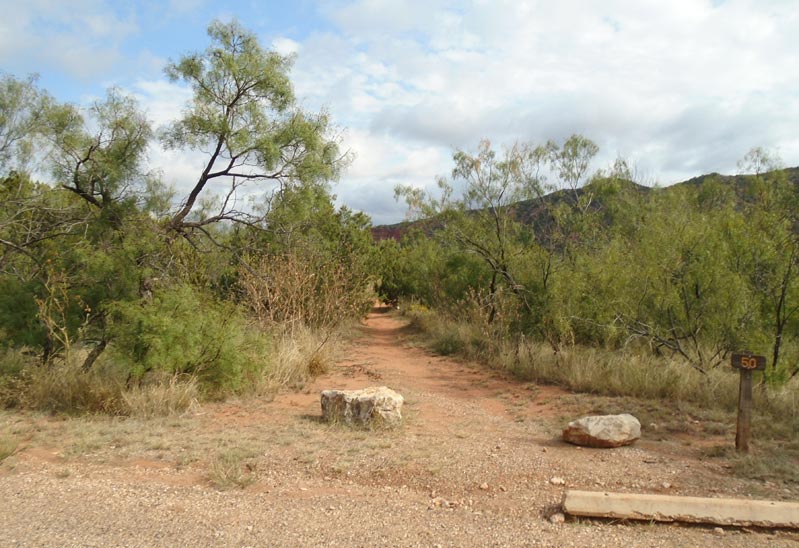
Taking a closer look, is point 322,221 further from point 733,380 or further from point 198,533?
point 198,533

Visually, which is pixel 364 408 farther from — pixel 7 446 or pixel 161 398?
pixel 7 446

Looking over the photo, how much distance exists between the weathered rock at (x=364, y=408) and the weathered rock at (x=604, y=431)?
215 centimetres

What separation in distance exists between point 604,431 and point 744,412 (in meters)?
1.39

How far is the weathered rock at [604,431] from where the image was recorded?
6.44 metres

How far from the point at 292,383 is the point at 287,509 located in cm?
579

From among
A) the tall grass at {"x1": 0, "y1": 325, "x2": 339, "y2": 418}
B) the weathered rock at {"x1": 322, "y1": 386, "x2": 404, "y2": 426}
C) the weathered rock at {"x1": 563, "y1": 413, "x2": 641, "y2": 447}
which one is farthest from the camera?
the tall grass at {"x1": 0, "y1": 325, "x2": 339, "y2": 418}

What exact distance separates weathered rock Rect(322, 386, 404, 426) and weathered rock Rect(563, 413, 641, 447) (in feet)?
7.05

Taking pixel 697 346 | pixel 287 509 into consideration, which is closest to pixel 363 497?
pixel 287 509

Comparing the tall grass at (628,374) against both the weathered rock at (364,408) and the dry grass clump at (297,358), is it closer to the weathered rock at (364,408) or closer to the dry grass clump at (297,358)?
the dry grass clump at (297,358)

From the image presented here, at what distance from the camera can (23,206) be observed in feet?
30.8

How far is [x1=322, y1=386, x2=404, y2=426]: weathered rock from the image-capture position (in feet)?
24.4

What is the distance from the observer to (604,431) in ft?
21.3

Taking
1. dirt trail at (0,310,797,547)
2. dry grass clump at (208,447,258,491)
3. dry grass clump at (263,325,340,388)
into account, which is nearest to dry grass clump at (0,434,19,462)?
dirt trail at (0,310,797,547)

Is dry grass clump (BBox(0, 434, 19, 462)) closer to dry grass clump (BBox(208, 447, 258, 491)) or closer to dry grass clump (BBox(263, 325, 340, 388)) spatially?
dry grass clump (BBox(208, 447, 258, 491))
